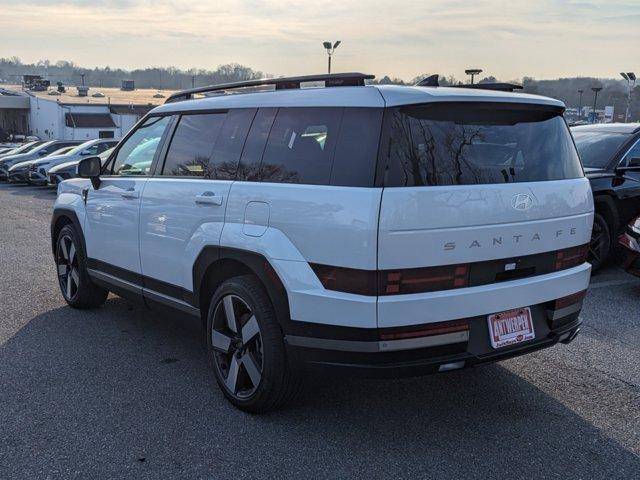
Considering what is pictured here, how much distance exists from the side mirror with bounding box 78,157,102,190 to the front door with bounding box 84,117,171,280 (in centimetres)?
6

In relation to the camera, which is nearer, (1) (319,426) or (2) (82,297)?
(1) (319,426)

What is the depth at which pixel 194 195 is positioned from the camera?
3.93 metres

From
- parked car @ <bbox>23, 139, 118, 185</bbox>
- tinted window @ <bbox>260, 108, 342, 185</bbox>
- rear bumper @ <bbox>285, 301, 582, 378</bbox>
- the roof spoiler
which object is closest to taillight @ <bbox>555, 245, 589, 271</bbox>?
rear bumper @ <bbox>285, 301, 582, 378</bbox>

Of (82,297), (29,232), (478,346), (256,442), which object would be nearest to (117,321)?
(82,297)

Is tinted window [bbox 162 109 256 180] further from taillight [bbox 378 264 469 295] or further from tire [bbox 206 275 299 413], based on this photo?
taillight [bbox 378 264 469 295]

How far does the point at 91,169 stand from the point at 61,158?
16.0m

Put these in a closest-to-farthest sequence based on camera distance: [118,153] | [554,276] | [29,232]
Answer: [554,276]
[118,153]
[29,232]

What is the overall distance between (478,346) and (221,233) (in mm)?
1622

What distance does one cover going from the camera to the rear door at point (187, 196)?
379cm

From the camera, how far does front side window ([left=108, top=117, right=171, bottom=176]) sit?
15.3 ft

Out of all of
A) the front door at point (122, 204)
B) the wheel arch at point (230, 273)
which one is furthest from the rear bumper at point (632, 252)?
the front door at point (122, 204)

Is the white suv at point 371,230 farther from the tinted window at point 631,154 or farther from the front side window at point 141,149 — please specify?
the tinted window at point 631,154

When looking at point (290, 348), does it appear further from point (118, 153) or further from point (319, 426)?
point (118, 153)

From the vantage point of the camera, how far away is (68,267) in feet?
19.2
